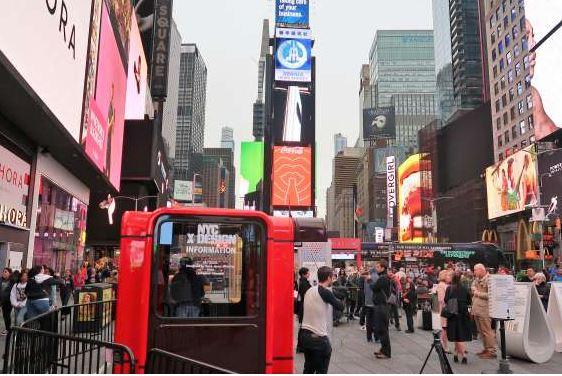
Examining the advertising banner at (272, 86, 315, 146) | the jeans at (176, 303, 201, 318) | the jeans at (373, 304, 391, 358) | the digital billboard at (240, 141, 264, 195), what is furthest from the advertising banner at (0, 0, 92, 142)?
the digital billboard at (240, 141, 264, 195)

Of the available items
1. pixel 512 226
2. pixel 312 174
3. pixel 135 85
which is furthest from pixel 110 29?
pixel 512 226

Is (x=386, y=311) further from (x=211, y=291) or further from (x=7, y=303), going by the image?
(x=7, y=303)

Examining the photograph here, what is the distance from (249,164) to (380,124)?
2681 inches

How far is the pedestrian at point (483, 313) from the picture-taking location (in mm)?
11055

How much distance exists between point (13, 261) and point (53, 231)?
22.8 ft

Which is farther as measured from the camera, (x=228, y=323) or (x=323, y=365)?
(x=323, y=365)

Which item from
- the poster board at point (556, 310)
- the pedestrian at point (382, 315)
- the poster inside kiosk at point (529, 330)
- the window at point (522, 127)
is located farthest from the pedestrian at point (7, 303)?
the window at point (522, 127)

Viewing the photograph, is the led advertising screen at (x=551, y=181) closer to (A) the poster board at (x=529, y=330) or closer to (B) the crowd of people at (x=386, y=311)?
(B) the crowd of people at (x=386, y=311)

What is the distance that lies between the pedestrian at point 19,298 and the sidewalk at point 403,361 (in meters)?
6.65

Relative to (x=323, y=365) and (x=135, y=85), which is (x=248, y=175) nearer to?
(x=135, y=85)

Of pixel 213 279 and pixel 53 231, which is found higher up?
pixel 53 231

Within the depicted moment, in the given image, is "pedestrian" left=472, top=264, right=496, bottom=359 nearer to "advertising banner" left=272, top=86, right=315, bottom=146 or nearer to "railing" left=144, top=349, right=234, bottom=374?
"railing" left=144, top=349, right=234, bottom=374

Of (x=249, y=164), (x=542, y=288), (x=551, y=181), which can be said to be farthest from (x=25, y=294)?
(x=249, y=164)

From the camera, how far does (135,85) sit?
4338 centimetres
